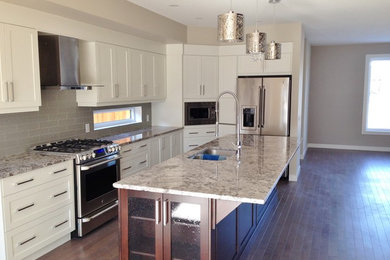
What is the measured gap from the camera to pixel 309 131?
9.70 metres

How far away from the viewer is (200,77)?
6453mm

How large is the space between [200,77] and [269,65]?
4.19 feet

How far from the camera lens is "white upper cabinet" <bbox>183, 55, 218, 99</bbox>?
6340 mm

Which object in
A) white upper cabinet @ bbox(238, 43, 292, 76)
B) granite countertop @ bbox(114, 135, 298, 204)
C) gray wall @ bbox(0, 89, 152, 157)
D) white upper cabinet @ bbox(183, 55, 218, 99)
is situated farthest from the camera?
white upper cabinet @ bbox(183, 55, 218, 99)

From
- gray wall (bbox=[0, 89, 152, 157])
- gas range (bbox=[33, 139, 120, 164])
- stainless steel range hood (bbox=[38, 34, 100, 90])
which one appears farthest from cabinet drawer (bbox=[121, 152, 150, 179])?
stainless steel range hood (bbox=[38, 34, 100, 90])

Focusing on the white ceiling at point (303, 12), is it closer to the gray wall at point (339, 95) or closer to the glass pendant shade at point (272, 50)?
the glass pendant shade at point (272, 50)

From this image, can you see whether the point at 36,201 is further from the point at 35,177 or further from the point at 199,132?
the point at 199,132

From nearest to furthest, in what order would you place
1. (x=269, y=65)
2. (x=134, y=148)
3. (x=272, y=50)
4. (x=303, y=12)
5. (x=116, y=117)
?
1. (x=272, y=50)
2. (x=134, y=148)
3. (x=303, y=12)
4. (x=116, y=117)
5. (x=269, y=65)

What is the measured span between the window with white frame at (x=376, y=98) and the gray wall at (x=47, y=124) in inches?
285

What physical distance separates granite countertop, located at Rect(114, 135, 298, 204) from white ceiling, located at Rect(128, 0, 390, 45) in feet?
7.35

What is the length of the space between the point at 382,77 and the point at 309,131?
2.33m

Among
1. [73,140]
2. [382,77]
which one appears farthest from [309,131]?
[73,140]

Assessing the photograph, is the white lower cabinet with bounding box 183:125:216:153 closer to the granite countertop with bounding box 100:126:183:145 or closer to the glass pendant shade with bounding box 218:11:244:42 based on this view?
the granite countertop with bounding box 100:126:183:145

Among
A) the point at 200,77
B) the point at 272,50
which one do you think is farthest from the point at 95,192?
the point at 200,77
